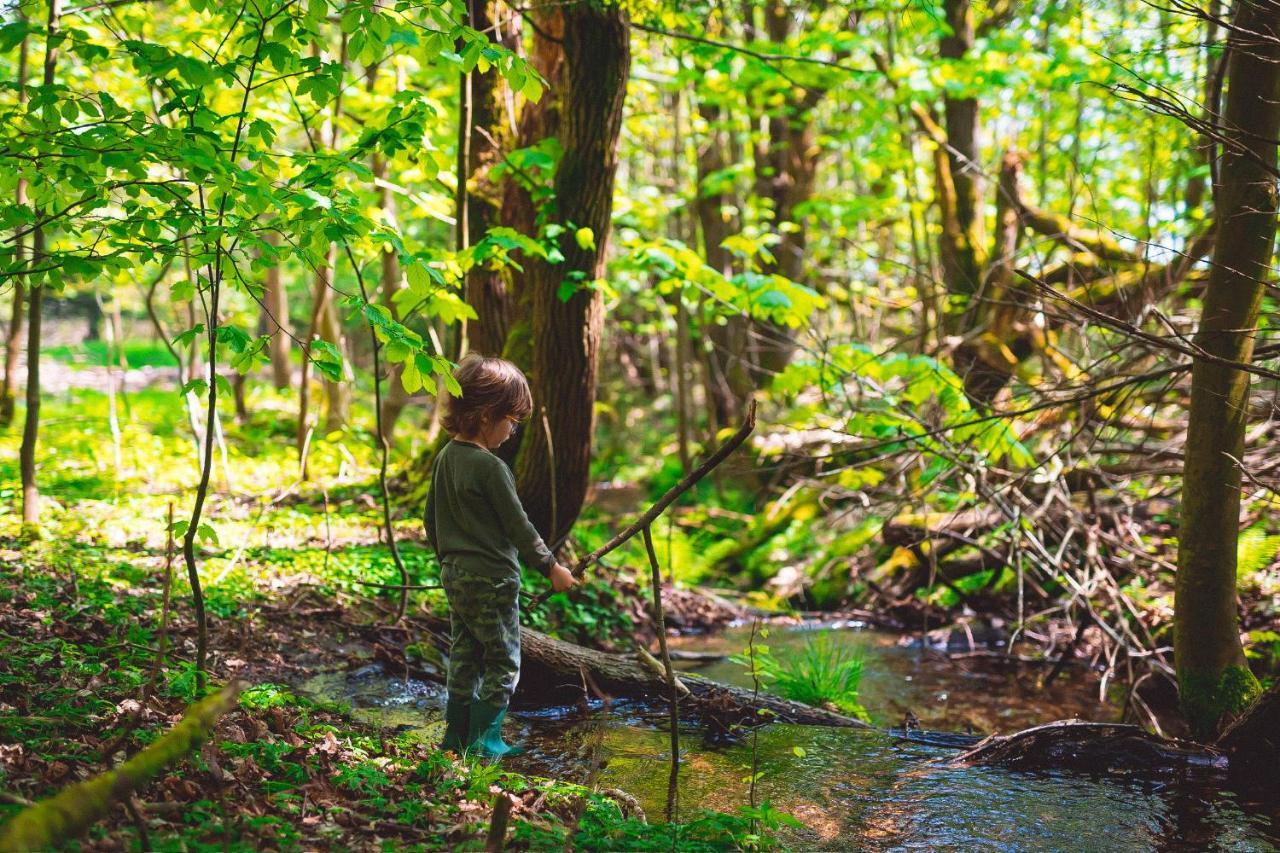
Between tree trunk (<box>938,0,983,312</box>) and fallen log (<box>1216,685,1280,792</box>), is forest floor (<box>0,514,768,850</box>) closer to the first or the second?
fallen log (<box>1216,685,1280,792</box>)

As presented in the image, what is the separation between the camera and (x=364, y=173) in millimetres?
3426

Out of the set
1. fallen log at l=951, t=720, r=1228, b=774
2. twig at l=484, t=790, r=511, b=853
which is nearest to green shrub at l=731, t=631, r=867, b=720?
fallen log at l=951, t=720, r=1228, b=774

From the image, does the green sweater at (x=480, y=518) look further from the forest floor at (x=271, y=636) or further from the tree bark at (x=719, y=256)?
the tree bark at (x=719, y=256)

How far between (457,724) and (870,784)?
79.7 inches

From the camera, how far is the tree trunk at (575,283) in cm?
562

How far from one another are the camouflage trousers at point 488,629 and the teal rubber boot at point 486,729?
1.4 inches

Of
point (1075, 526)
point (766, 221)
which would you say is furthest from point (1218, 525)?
point (766, 221)

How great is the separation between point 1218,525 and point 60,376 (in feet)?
91.9

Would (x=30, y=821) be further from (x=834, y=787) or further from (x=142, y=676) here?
(x=834, y=787)

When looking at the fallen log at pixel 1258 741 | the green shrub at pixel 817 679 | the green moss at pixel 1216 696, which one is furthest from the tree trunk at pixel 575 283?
the fallen log at pixel 1258 741

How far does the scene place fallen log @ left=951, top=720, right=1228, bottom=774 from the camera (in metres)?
4.16

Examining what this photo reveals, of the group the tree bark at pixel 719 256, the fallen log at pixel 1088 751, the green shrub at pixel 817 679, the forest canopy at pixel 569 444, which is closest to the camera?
the forest canopy at pixel 569 444

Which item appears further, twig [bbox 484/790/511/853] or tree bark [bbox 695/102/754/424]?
tree bark [bbox 695/102/754/424]

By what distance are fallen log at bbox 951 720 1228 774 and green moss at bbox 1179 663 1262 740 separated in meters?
0.15
